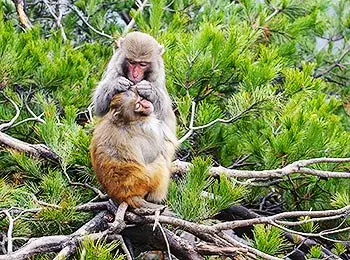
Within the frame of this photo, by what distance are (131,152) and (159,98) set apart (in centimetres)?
35

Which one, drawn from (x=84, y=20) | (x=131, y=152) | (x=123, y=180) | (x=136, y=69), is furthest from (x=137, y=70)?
(x=84, y=20)

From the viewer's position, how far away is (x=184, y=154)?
10.9 ft

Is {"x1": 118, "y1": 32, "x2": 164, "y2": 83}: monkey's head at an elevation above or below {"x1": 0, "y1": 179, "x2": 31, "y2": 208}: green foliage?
above

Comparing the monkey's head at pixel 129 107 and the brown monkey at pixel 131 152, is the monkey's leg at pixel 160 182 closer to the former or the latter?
the brown monkey at pixel 131 152

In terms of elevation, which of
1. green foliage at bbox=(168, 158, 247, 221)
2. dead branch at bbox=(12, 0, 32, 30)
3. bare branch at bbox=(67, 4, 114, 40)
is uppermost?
green foliage at bbox=(168, 158, 247, 221)

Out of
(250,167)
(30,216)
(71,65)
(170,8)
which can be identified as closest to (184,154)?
(250,167)

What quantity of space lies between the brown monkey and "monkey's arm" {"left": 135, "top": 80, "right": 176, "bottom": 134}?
5 cm

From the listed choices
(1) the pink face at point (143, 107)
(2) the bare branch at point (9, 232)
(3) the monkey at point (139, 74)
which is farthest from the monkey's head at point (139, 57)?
(2) the bare branch at point (9, 232)

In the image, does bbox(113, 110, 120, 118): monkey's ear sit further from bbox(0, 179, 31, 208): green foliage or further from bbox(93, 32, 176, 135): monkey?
bbox(0, 179, 31, 208): green foliage

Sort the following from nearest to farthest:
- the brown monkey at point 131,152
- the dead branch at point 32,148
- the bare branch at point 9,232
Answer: the bare branch at point 9,232, the brown monkey at point 131,152, the dead branch at point 32,148

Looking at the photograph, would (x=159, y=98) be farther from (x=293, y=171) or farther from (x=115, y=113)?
(x=293, y=171)

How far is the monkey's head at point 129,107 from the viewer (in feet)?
8.39

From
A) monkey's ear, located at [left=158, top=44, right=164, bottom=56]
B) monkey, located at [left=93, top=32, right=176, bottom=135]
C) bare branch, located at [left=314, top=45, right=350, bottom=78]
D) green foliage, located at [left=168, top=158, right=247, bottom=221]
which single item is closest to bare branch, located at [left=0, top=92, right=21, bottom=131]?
monkey, located at [left=93, top=32, right=176, bottom=135]

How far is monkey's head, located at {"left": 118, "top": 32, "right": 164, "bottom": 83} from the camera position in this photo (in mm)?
2855
